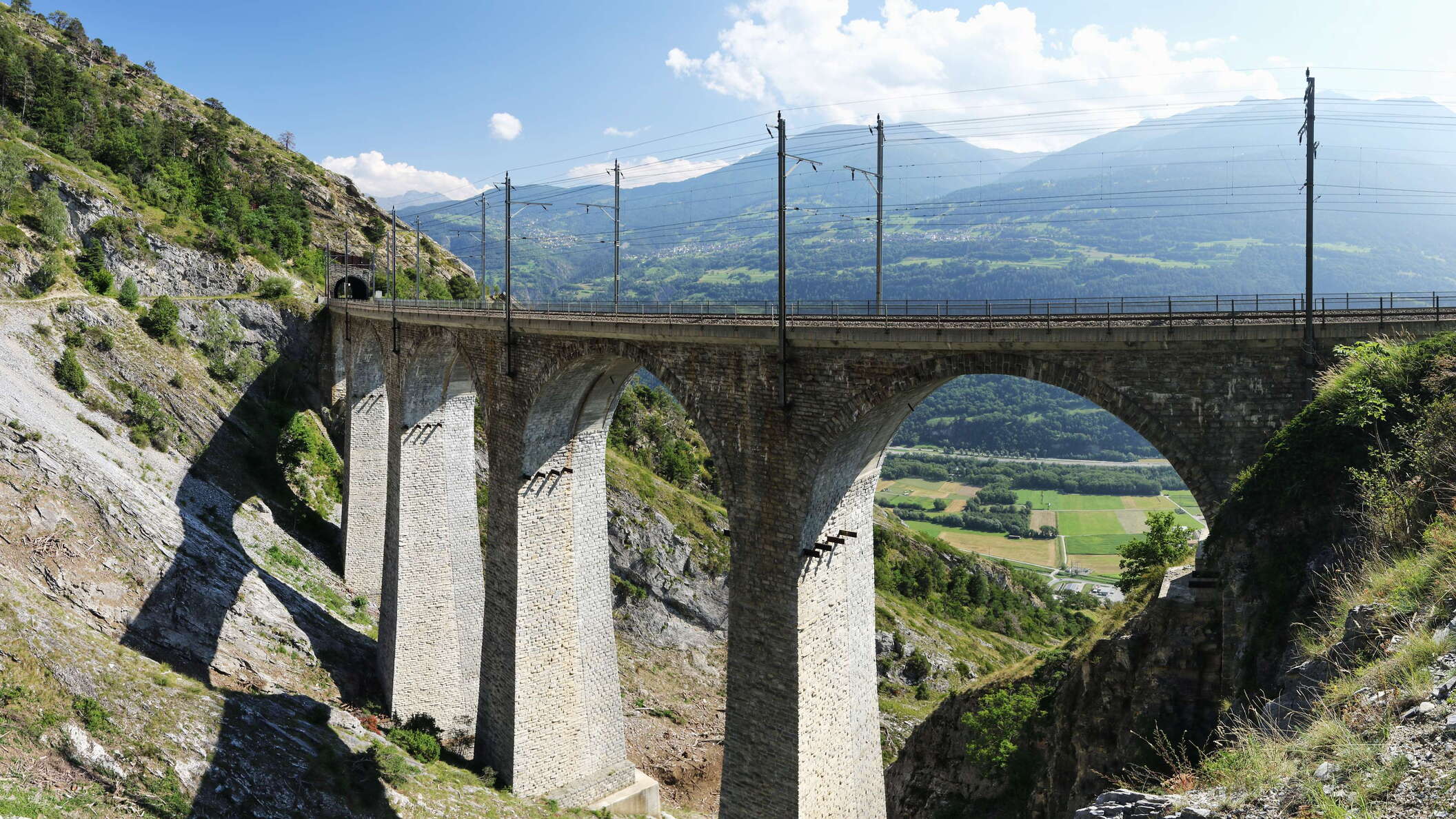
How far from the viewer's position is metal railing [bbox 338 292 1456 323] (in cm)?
1545

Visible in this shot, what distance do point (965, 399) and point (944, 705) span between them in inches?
6017

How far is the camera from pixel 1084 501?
124750mm

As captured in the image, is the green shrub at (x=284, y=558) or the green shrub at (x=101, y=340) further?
the green shrub at (x=101, y=340)

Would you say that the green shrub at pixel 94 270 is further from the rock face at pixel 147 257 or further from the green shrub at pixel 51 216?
the green shrub at pixel 51 216

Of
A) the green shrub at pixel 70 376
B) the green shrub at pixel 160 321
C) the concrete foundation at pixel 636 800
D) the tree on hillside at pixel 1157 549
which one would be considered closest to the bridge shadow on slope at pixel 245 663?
the green shrub at pixel 70 376

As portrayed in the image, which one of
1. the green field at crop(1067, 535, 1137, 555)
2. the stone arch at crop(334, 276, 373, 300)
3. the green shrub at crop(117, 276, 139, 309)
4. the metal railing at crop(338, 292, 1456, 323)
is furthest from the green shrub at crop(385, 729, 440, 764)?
the green field at crop(1067, 535, 1137, 555)

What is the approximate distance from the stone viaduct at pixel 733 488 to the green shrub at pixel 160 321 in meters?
20.2

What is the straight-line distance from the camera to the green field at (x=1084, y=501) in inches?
4663

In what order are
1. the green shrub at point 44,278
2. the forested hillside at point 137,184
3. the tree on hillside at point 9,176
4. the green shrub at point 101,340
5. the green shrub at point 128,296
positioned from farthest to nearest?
the forested hillside at point 137,184
the tree on hillside at point 9,176
the green shrub at point 128,296
the green shrub at point 44,278
the green shrub at point 101,340

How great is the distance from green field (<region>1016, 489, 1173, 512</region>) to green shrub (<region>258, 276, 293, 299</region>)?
10009 cm

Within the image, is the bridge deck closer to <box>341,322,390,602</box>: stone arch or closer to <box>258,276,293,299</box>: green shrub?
<box>341,322,390,602</box>: stone arch

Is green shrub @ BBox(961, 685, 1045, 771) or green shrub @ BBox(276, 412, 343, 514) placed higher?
green shrub @ BBox(276, 412, 343, 514)

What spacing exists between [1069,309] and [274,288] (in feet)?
193

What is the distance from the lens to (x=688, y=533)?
51688mm
